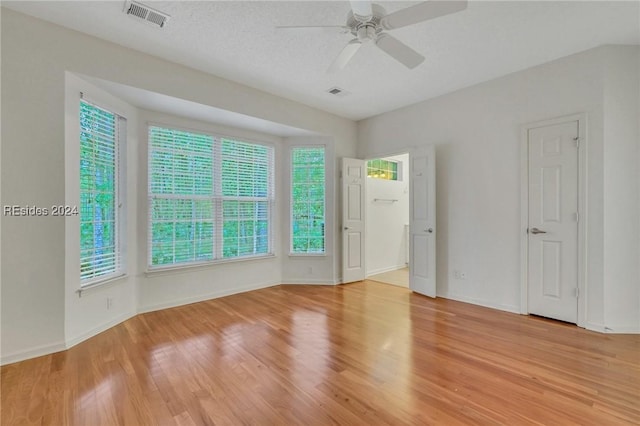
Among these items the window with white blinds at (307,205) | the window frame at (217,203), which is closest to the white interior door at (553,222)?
the window with white blinds at (307,205)

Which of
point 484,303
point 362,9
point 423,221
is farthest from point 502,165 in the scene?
point 362,9

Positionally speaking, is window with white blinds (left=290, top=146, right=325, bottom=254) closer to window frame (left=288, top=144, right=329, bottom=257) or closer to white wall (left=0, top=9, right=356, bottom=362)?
window frame (left=288, top=144, right=329, bottom=257)

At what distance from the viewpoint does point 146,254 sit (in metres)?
3.61

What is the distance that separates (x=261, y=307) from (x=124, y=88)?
2939 mm

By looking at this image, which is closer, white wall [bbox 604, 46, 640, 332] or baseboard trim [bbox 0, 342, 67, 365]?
baseboard trim [bbox 0, 342, 67, 365]

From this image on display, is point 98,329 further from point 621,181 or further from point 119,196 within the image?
point 621,181

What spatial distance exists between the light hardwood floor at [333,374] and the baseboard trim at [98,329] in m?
0.07

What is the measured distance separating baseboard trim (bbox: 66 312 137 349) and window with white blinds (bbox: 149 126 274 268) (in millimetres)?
625

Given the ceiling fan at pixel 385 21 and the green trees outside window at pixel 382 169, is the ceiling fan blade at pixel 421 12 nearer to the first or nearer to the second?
the ceiling fan at pixel 385 21

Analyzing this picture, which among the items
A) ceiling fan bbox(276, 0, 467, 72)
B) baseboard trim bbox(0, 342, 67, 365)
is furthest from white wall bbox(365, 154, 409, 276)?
baseboard trim bbox(0, 342, 67, 365)

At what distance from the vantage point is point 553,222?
10.5 ft

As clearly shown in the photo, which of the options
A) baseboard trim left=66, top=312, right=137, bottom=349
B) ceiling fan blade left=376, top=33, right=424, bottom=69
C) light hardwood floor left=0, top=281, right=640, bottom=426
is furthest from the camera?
baseboard trim left=66, top=312, right=137, bottom=349

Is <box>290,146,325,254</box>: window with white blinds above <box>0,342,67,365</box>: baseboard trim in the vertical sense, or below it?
above

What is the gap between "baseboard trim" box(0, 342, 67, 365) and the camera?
2322 mm
